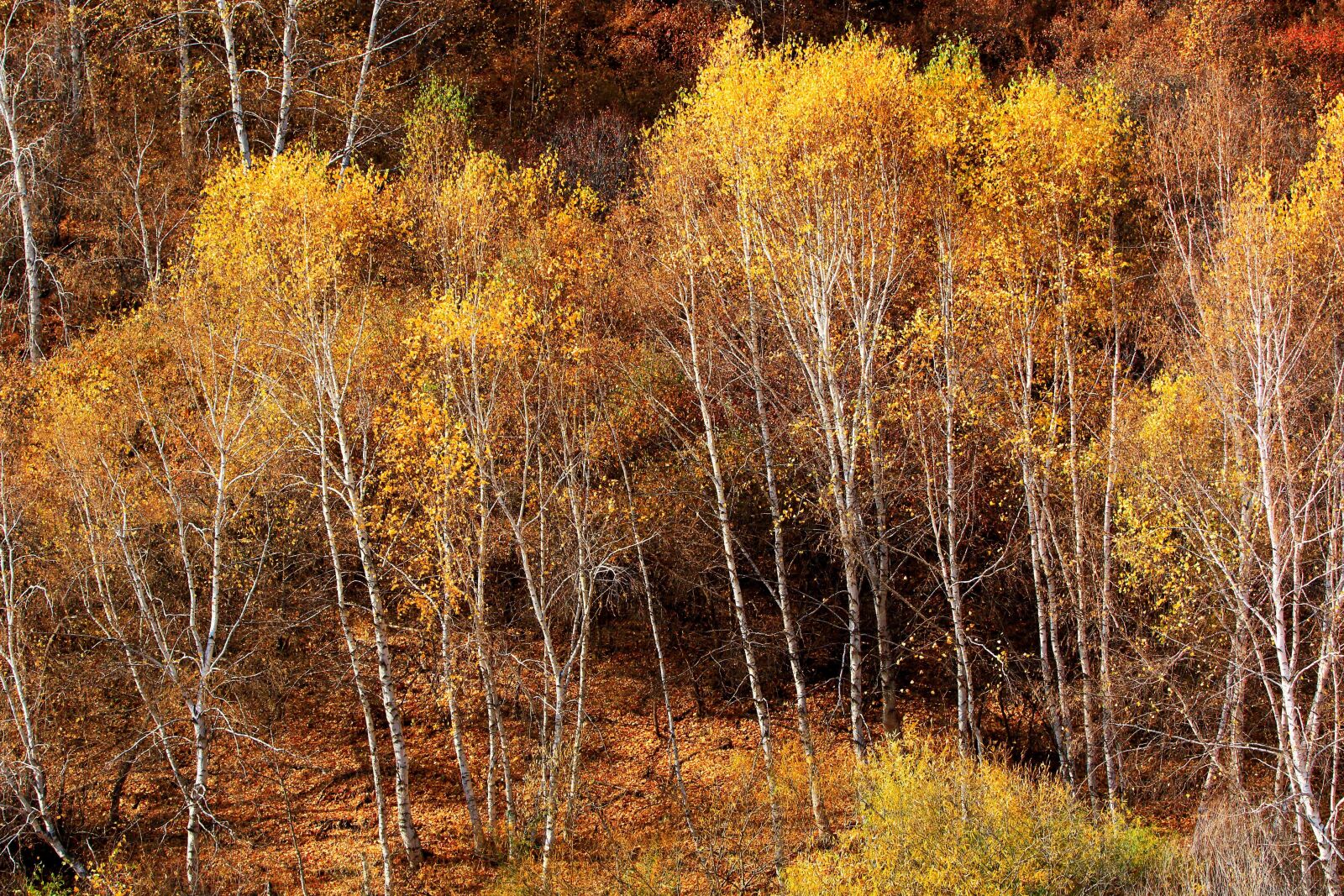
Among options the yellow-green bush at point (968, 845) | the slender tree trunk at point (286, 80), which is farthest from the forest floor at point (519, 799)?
the slender tree trunk at point (286, 80)

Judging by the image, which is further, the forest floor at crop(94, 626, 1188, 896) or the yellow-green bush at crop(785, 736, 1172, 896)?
the forest floor at crop(94, 626, 1188, 896)

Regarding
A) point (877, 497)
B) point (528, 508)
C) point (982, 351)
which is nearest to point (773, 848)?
point (877, 497)

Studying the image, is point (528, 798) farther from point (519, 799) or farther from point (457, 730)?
point (457, 730)

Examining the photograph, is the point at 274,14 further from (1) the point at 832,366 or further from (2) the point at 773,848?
(2) the point at 773,848

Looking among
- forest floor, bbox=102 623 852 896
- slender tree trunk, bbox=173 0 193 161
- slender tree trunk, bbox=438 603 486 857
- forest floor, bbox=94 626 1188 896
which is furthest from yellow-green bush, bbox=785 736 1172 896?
slender tree trunk, bbox=173 0 193 161

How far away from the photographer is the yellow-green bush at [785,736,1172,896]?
1351cm

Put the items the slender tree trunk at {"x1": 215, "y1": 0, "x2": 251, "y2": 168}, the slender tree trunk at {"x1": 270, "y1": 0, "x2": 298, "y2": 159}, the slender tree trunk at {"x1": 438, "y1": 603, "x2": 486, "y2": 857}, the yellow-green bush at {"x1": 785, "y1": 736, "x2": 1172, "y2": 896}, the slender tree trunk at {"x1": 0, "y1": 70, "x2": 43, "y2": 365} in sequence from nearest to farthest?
the yellow-green bush at {"x1": 785, "y1": 736, "x2": 1172, "y2": 896} < the slender tree trunk at {"x1": 438, "y1": 603, "x2": 486, "y2": 857} < the slender tree trunk at {"x1": 0, "y1": 70, "x2": 43, "y2": 365} < the slender tree trunk at {"x1": 215, "y1": 0, "x2": 251, "y2": 168} < the slender tree trunk at {"x1": 270, "y1": 0, "x2": 298, "y2": 159}

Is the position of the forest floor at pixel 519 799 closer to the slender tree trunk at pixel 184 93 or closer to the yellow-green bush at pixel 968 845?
the yellow-green bush at pixel 968 845

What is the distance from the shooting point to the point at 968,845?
13.8 meters

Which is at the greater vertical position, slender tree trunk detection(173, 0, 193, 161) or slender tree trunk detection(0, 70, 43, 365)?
slender tree trunk detection(173, 0, 193, 161)

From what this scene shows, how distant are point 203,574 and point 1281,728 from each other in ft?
62.2

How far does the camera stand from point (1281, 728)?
15.8m

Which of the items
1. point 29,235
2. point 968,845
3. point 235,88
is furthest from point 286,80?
point 968,845

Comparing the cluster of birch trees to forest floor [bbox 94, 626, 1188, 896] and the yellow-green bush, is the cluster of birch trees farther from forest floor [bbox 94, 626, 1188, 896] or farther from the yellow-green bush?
the yellow-green bush
